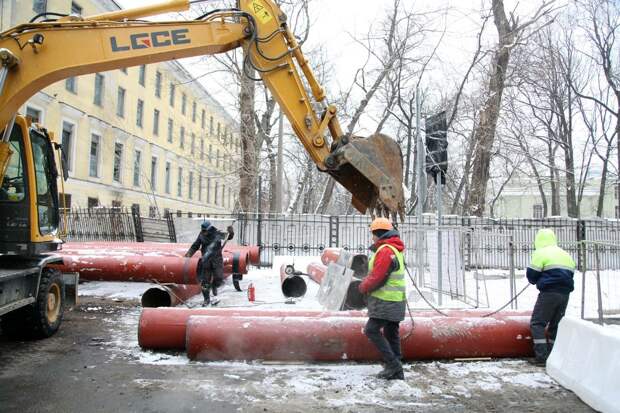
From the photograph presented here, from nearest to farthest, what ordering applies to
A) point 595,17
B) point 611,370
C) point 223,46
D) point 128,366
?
point 611,370 → point 128,366 → point 223,46 → point 595,17

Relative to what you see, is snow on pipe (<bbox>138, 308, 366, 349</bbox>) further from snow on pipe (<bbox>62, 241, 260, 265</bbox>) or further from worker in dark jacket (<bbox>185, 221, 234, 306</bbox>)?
snow on pipe (<bbox>62, 241, 260, 265</bbox>)

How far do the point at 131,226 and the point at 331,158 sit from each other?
14.5 meters

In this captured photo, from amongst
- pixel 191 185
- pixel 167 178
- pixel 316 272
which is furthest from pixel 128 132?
pixel 316 272

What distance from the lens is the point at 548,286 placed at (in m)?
6.28

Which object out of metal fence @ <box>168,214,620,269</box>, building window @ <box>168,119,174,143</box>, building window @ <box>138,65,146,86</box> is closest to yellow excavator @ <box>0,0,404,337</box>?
metal fence @ <box>168,214,620,269</box>

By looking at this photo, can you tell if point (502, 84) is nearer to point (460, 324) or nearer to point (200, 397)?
point (460, 324)

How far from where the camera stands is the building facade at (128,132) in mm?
25953

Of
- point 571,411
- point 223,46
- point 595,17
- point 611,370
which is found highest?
point 595,17

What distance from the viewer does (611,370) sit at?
480 cm

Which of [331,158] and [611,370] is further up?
[331,158]

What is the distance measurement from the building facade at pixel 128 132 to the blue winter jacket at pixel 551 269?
57.3ft

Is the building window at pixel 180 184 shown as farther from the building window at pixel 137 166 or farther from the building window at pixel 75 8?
the building window at pixel 75 8

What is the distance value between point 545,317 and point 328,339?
9.26ft

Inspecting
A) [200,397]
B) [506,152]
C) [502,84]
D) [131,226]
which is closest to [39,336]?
[200,397]
